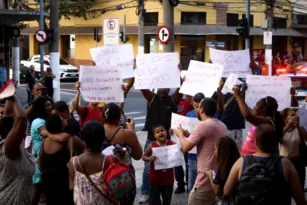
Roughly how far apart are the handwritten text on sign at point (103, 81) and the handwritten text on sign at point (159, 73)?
23.9 inches

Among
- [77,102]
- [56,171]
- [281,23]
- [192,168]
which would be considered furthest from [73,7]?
[56,171]

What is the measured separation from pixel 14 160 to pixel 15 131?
30 cm

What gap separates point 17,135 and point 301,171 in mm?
4015

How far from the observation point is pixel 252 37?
4453 cm

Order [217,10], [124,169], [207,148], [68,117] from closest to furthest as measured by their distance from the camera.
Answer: [124,169] < [207,148] < [68,117] < [217,10]

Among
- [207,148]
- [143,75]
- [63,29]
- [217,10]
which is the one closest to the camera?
[207,148]

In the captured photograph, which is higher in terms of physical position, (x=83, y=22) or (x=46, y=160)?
(x=83, y=22)

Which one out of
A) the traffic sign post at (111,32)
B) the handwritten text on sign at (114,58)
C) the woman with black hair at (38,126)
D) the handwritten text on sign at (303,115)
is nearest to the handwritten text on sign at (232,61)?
the handwritten text on sign at (114,58)

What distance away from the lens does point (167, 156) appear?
7.34 meters

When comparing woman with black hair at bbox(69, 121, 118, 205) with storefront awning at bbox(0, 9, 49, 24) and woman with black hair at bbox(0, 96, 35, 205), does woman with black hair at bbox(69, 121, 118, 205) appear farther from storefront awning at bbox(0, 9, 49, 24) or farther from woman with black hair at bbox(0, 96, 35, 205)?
storefront awning at bbox(0, 9, 49, 24)

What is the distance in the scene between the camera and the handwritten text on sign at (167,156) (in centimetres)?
732

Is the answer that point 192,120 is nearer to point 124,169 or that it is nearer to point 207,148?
point 207,148

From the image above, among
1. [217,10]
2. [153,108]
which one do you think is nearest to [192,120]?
[153,108]

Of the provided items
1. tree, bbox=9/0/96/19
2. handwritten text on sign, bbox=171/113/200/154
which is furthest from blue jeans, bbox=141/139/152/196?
tree, bbox=9/0/96/19
